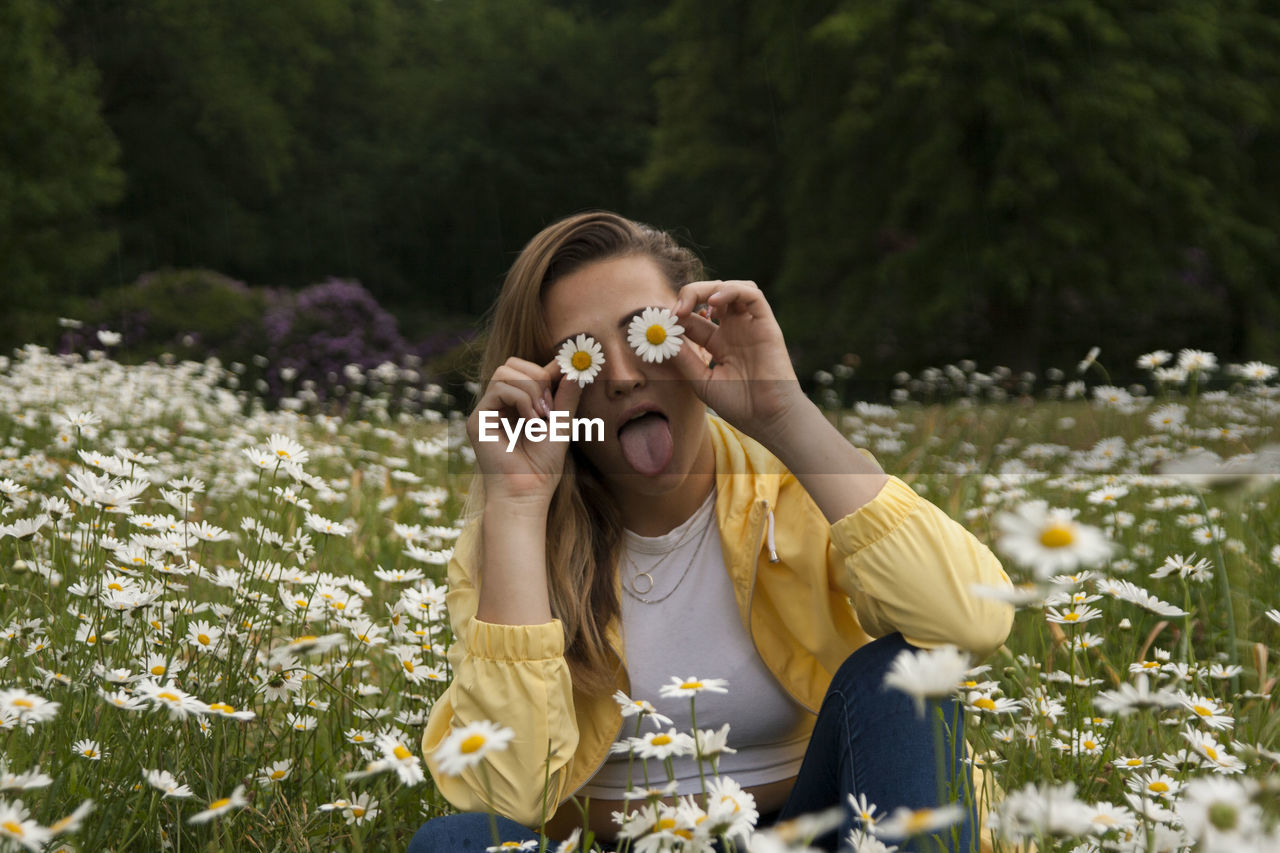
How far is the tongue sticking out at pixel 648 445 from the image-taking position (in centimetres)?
187

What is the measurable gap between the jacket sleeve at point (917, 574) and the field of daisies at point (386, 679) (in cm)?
8

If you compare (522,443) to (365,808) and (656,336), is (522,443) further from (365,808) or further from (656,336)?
(365,808)

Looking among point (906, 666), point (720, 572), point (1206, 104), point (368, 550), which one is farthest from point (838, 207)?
point (906, 666)

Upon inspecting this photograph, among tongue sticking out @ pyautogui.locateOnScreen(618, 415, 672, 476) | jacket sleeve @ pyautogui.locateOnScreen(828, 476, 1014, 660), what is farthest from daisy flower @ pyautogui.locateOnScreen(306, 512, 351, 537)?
jacket sleeve @ pyautogui.locateOnScreen(828, 476, 1014, 660)

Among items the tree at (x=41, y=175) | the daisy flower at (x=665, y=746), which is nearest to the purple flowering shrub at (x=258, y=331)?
the tree at (x=41, y=175)

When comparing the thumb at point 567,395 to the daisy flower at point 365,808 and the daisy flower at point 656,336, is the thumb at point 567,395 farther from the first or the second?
the daisy flower at point 365,808

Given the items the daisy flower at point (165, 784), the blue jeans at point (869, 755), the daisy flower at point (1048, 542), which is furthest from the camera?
the blue jeans at point (869, 755)

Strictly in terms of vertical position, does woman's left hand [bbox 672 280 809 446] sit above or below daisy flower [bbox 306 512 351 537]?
above

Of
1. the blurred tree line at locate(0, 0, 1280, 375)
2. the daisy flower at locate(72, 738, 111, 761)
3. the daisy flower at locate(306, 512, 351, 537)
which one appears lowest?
the daisy flower at locate(72, 738, 111, 761)

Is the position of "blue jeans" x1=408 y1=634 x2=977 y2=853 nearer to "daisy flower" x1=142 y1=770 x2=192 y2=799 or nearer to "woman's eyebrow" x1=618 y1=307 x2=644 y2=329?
"daisy flower" x1=142 y1=770 x2=192 y2=799

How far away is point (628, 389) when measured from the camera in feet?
6.12

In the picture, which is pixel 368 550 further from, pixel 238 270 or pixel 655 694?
pixel 238 270

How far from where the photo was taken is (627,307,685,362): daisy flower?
1.85 metres

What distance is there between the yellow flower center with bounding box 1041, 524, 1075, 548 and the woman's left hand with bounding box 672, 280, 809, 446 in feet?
2.71
